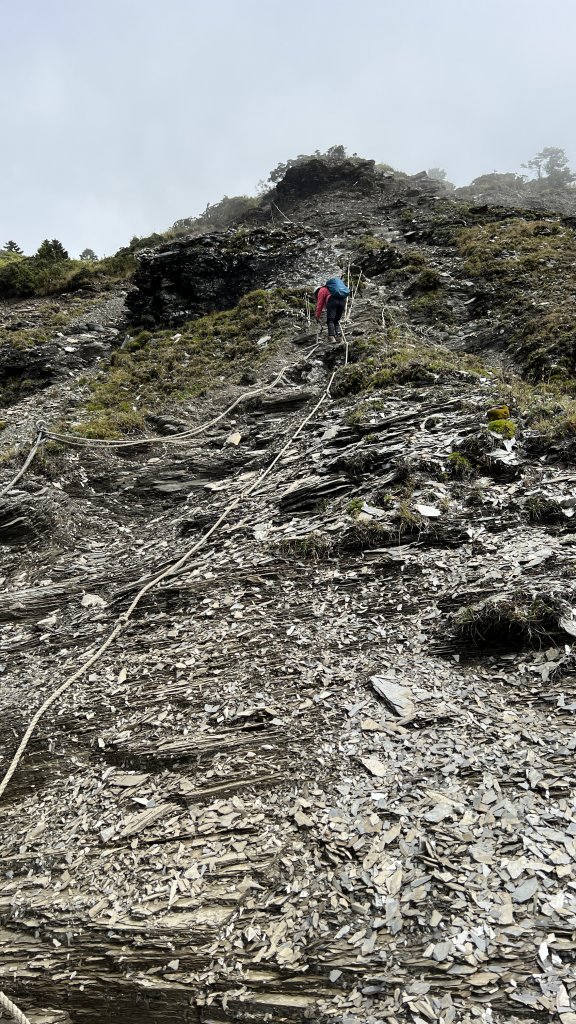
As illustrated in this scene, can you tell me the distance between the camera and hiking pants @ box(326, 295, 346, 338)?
1700 cm

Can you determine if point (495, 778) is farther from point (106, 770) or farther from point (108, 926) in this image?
point (106, 770)

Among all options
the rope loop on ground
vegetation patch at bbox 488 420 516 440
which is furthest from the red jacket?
the rope loop on ground

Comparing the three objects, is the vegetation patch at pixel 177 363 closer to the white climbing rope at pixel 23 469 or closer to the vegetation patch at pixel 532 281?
the white climbing rope at pixel 23 469

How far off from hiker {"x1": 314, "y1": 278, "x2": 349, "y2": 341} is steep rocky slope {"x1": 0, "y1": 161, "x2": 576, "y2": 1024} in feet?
13.1

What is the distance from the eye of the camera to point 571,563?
20.5 ft

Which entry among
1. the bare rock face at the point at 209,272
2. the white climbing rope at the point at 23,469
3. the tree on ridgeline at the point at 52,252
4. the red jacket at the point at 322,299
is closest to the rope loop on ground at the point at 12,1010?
the white climbing rope at the point at 23,469

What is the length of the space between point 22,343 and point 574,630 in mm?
25315

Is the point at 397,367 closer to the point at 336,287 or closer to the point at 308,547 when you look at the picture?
the point at 336,287

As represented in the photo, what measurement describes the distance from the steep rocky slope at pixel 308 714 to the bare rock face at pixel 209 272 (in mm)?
14929

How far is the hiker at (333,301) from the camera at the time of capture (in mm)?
16453

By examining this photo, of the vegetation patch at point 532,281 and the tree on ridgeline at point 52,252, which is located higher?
the tree on ridgeline at point 52,252

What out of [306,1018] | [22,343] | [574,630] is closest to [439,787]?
[306,1018]

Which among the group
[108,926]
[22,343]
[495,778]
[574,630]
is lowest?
[108,926]

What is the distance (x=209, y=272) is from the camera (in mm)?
27203
